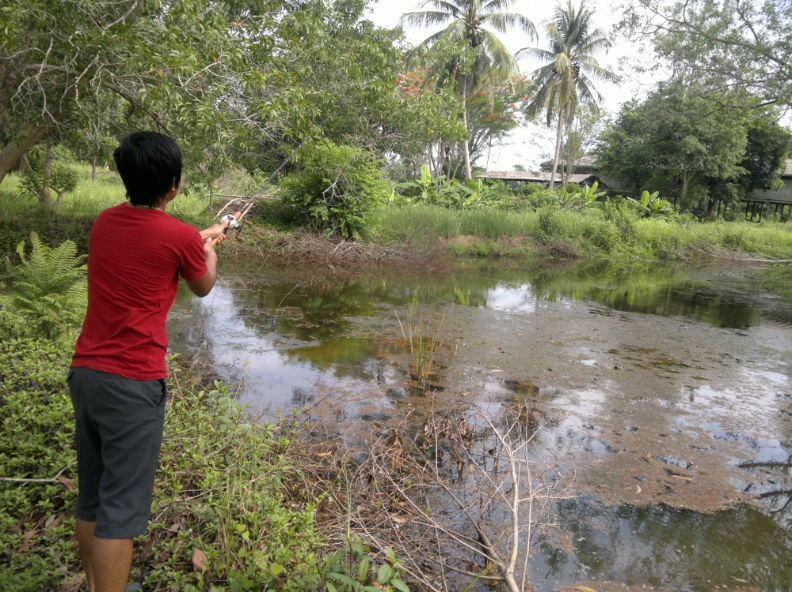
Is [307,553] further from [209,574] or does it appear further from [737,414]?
[737,414]

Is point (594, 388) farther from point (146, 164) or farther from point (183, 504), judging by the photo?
point (146, 164)

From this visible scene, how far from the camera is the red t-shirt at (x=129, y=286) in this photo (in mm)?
1786

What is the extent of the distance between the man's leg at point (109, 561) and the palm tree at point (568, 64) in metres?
25.8

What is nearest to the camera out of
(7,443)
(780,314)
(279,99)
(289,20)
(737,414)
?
(7,443)

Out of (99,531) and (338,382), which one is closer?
(99,531)

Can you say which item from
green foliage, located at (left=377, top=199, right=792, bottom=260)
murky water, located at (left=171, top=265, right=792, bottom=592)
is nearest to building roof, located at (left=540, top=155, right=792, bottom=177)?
green foliage, located at (left=377, top=199, right=792, bottom=260)

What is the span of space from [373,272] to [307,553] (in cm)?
1030

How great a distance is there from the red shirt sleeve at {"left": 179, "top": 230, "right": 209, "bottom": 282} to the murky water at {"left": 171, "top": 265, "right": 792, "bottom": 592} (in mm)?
2177

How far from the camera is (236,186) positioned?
17.1m

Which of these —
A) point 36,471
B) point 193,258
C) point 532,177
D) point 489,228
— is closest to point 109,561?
point 193,258

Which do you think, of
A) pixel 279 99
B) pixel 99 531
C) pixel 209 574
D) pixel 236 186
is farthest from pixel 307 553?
Answer: pixel 236 186

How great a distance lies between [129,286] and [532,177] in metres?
34.9

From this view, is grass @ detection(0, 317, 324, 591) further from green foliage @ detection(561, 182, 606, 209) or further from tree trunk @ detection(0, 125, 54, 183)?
green foliage @ detection(561, 182, 606, 209)

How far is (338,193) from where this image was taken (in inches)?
517
